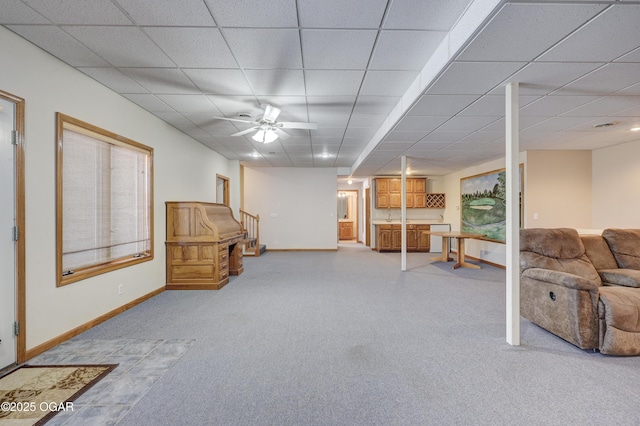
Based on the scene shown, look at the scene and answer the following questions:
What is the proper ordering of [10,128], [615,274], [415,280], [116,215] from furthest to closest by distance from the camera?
[415,280]
[116,215]
[615,274]
[10,128]

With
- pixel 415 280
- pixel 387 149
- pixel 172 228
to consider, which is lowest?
pixel 415 280

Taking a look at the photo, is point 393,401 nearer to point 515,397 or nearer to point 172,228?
point 515,397

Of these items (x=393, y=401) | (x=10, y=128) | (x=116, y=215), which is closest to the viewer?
(x=393, y=401)

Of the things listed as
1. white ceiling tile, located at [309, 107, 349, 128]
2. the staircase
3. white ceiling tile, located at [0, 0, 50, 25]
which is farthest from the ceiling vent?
the staircase

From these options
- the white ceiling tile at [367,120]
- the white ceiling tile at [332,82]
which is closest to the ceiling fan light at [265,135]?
the white ceiling tile at [332,82]

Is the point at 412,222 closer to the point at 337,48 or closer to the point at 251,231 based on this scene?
the point at 251,231

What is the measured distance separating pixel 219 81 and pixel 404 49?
1.98 meters

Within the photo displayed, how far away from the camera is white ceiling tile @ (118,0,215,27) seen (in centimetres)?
190

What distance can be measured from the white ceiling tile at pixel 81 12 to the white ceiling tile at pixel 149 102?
4.41 ft

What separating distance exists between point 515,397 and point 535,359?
2.29 feet

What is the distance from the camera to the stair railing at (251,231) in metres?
7.70

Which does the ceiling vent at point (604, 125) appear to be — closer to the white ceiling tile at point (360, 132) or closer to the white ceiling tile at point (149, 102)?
the white ceiling tile at point (360, 132)

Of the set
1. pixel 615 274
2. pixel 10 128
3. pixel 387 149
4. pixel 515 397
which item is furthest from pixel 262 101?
pixel 615 274

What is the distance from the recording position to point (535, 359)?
230 cm
